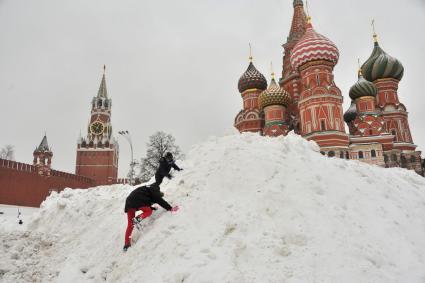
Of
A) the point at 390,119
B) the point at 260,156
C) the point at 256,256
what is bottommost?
the point at 256,256

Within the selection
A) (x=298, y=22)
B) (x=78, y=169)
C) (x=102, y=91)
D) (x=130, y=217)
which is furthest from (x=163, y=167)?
(x=102, y=91)

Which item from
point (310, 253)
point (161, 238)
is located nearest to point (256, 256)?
point (310, 253)

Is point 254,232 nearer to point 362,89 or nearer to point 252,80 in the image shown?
point 362,89

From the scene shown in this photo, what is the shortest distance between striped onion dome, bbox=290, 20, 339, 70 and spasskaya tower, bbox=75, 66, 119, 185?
128 feet

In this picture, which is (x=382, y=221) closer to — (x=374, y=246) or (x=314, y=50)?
(x=374, y=246)

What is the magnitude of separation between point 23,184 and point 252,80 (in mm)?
24078

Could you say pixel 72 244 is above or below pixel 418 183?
below

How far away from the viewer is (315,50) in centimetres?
2800

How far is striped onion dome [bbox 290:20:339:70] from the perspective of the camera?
91.8 feet

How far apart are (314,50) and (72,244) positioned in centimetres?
2588

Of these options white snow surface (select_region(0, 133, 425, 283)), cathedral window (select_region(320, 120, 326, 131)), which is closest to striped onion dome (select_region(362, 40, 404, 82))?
cathedral window (select_region(320, 120, 326, 131))

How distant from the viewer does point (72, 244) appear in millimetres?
7246

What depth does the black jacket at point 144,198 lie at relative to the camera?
19.6 ft

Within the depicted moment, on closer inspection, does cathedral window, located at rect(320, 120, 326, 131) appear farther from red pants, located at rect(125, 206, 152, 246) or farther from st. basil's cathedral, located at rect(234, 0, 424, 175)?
red pants, located at rect(125, 206, 152, 246)
